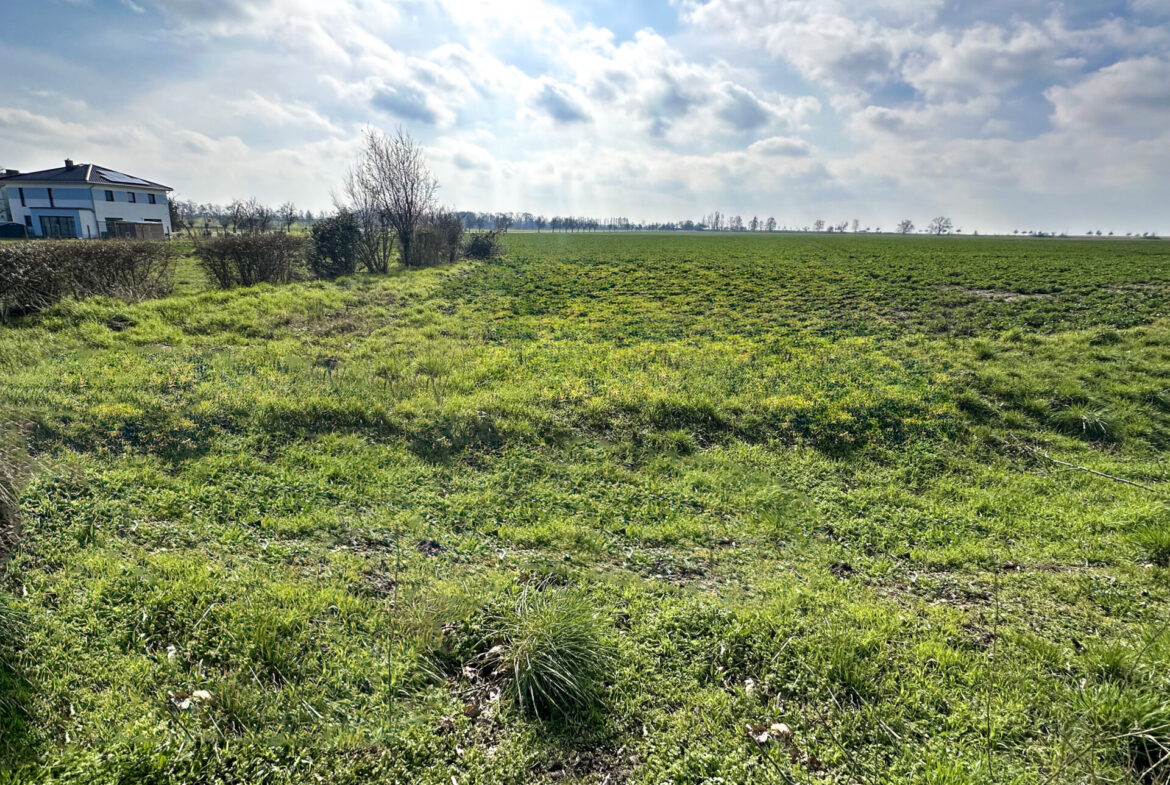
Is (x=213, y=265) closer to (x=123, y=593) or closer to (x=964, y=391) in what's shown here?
(x=123, y=593)

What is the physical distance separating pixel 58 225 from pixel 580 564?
59103 millimetres

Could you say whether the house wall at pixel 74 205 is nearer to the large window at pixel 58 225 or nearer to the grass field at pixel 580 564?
the large window at pixel 58 225

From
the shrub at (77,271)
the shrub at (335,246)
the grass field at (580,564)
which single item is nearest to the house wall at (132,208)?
the shrub at (335,246)

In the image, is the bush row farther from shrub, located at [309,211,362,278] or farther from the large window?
the large window

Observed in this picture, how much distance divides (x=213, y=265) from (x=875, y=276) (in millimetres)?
30556

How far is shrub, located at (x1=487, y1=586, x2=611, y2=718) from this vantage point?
3.56 meters

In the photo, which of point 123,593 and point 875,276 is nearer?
point 123,593

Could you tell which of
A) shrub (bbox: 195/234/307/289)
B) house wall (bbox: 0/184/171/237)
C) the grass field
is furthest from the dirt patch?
house wall (bbox: 0/184/171/237)

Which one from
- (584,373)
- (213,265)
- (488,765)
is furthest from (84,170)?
(488,765)

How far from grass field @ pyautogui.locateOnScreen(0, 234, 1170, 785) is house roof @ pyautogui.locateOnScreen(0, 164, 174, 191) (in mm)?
45427

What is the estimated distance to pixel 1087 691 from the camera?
3.39 m

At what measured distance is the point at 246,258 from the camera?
60.8 feet

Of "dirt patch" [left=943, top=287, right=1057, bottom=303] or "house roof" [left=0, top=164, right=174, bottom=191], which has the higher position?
"house roof" [left=0, top=164, right=174, bottom=191]

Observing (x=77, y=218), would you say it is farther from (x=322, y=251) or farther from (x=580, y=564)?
(x=580, y=564)
